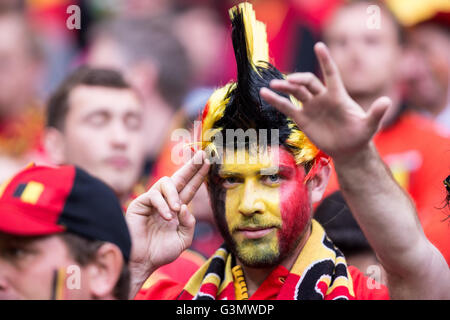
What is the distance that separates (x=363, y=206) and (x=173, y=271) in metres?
1.71

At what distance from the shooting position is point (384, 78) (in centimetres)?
500

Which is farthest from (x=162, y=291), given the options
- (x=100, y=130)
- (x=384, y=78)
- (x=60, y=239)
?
(x=384, y=78)

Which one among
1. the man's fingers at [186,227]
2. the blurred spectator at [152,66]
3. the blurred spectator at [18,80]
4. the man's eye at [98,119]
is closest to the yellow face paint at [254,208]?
the man's fingers at [186,227]

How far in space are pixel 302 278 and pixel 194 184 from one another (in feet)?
1.81

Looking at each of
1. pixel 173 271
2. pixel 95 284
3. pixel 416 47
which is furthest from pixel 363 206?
pixel 416 47

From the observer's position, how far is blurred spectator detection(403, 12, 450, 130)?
5.54m

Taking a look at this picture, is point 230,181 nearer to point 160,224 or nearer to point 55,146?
point 160,224

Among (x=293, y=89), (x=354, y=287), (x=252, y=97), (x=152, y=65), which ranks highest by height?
(x=293, y=89)

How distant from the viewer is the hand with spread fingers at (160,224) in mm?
2967

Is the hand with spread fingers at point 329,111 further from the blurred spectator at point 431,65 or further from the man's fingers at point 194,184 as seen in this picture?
the blurred spectator at point 431,65

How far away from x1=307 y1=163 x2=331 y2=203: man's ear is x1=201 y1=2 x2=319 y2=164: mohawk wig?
96 millimetres

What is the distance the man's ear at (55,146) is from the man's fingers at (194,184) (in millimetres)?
1821

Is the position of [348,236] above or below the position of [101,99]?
below
